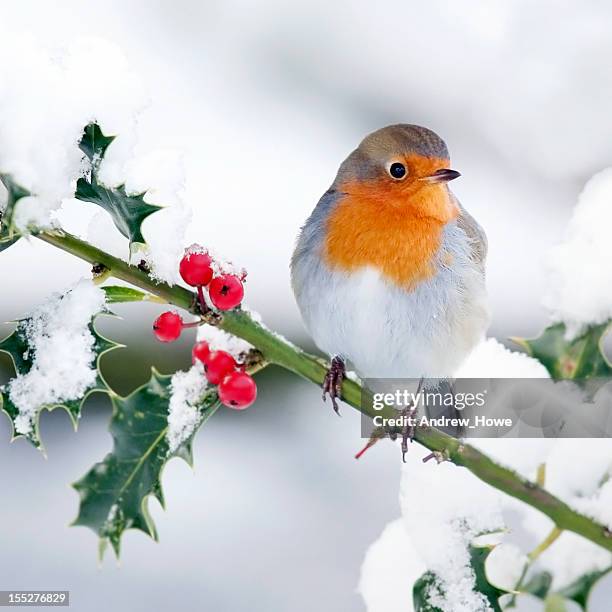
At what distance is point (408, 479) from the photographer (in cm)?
129

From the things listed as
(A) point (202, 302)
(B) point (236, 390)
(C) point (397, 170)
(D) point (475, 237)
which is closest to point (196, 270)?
(A) point (202, 302)

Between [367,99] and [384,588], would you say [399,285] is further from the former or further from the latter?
[367,99]

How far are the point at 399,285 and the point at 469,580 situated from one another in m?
0.55

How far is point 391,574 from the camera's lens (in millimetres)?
1393

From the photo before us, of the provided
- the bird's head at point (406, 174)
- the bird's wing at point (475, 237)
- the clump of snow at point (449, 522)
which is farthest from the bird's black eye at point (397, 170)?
the clump of snow at point (449, 522)

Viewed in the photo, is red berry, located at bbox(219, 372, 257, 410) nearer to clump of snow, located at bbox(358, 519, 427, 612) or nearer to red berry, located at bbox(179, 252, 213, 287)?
red berry, located at bbox(179, 252, 213, 287)

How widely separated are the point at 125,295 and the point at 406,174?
0.74 meters

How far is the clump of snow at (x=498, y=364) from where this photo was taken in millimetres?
1252

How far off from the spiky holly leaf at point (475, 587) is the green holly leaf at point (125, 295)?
0.49m

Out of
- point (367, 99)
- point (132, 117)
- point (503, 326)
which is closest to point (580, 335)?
point (132, 117)

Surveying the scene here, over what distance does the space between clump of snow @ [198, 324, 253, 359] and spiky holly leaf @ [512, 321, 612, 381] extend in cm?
32

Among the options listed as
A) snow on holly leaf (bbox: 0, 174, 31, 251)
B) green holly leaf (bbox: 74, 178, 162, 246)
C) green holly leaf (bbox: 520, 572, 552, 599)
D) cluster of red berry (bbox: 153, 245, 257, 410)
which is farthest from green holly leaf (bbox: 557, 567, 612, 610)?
snow on holly leaf (bbox: 0, 174, 31, 251)

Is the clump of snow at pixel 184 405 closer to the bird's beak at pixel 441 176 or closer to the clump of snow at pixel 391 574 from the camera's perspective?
the clump of snow at pixel 391 574

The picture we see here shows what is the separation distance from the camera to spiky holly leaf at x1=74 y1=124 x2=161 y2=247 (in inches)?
35.8
